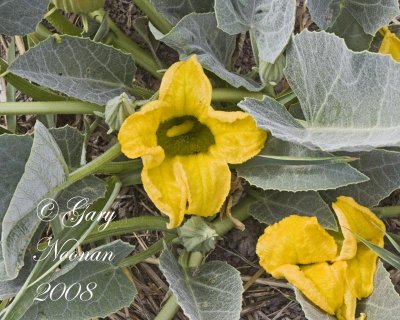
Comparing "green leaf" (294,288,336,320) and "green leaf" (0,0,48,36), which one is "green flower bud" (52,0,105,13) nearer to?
"green leaf" (0,0,48,36)

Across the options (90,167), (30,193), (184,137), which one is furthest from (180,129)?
(30,193)

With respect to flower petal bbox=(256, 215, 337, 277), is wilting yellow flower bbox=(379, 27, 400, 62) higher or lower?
higher

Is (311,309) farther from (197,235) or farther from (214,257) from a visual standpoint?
(214,257)

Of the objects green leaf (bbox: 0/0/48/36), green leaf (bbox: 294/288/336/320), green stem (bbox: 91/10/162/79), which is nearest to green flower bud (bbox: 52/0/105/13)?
green leaf (bbox: 0/0/48/36)

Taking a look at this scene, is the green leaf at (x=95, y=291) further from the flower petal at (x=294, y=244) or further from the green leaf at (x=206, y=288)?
the flower petal at (x=294, y=244)

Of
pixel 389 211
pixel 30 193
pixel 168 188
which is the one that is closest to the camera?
pixel 30 193

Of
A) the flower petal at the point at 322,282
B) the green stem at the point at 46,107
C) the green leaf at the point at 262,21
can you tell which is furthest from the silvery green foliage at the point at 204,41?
the flower petal at the point at 322,282
